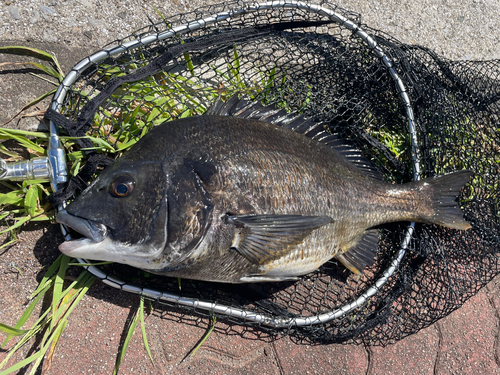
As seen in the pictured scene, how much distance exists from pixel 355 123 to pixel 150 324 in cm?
207

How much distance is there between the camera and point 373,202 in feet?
7.55

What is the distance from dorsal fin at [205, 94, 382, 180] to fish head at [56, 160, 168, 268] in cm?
64

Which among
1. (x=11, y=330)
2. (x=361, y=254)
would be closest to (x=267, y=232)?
(x=361, y=254)

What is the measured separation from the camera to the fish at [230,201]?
1692 mm

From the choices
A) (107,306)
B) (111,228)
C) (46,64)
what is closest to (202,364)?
(107,306)

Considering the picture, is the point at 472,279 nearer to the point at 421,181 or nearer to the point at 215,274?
the point at 421,181

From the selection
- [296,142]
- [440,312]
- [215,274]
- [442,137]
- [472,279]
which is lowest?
[440,312]

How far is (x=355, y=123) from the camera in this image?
103 inches

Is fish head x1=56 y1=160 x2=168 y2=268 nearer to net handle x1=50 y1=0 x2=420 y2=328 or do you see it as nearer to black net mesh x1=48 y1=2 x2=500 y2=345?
net handle x1=50 y1=0 x2=420 y2=328

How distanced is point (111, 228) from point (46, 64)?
1384mm

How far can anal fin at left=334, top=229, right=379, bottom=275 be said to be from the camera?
241 cm

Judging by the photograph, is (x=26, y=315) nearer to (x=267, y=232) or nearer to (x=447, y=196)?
(x=267, y=232)

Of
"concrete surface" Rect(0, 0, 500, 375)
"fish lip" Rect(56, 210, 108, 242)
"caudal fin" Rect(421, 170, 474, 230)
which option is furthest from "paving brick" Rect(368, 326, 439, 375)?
"fish lip" Rect(56, 210, 108, 242)

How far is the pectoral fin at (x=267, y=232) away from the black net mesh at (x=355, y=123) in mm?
649
